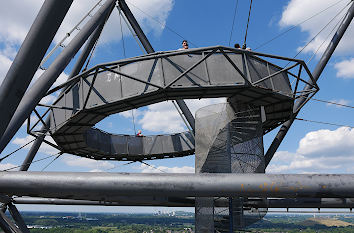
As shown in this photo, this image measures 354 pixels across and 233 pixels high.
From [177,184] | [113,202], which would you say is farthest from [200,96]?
[177,184]

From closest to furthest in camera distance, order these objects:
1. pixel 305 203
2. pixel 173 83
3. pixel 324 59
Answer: pixel 305 203, pixel 173 83, pixel 324 59

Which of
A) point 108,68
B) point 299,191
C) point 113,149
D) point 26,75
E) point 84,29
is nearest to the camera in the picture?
point 299,191

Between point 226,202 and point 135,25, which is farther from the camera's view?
point 135,25

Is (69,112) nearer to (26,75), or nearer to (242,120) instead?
(242,120)

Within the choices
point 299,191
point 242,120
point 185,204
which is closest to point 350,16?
point 242,120

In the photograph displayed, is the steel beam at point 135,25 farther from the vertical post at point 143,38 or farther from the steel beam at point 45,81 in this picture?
the steel beam at point 45,81

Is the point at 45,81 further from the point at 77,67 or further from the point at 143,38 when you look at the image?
the point at 143,38

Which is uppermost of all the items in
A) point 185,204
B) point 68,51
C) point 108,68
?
point 68,51

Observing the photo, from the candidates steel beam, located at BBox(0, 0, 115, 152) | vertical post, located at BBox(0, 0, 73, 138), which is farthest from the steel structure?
vertical post, located at BBox(0, 0, 73, 138)

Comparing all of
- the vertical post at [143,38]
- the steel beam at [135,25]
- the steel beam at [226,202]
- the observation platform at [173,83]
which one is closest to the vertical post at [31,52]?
the steel beam at [226,202]
